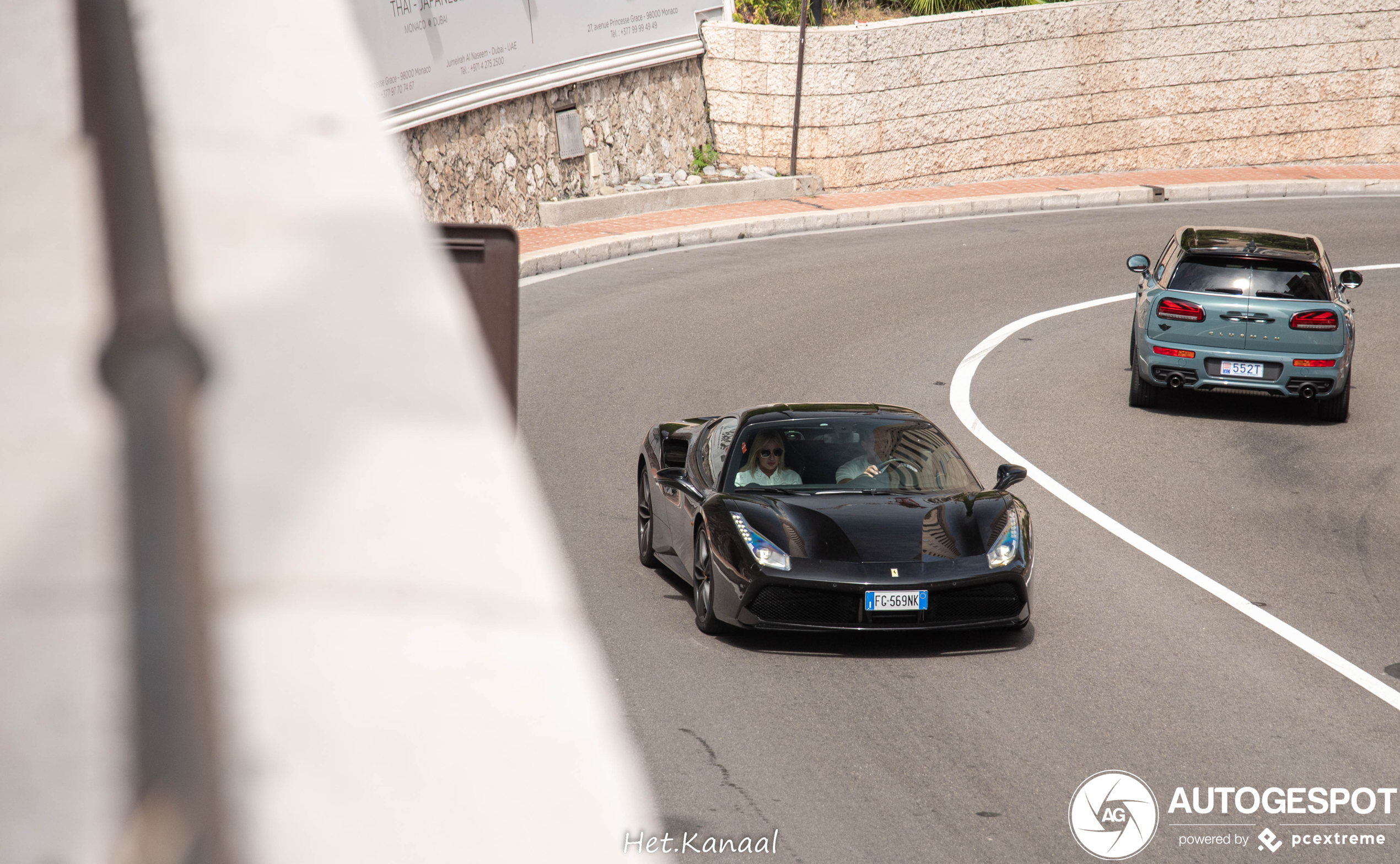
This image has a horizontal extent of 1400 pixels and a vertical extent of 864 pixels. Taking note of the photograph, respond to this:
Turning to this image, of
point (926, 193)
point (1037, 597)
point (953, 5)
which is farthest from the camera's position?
point (953, 5)

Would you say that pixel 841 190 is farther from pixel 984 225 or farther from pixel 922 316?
pixel 922 316

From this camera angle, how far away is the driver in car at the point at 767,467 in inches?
332

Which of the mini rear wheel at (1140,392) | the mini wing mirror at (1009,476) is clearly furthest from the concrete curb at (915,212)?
the mini wing mirror at (1009,476)

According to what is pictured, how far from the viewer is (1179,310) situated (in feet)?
42.8

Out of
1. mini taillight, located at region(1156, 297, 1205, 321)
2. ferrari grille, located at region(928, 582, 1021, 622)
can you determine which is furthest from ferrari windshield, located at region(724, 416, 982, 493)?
mini taillight, located at region(1156, 297, 1205, 321)

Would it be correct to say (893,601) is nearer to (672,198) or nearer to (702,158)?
(672,198)

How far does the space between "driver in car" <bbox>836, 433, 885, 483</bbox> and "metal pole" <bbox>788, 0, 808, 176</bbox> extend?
58.1ft

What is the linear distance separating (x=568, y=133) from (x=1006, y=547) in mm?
18517

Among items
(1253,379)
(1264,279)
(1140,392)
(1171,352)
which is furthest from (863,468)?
(1264,279)

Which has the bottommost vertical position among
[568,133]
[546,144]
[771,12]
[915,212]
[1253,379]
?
[1253,379]

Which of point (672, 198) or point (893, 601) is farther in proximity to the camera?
point (672, 198)

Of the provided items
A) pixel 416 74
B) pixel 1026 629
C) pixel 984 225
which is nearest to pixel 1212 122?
pixel 984 225

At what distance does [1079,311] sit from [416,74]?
11253 mm

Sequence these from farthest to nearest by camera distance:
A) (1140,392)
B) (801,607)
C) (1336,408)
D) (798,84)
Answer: (798,84) < (1140,392) < (1336,408) < (801,607)
